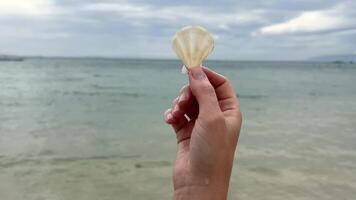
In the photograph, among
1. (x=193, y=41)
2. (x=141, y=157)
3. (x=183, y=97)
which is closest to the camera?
(x=193, y=41)

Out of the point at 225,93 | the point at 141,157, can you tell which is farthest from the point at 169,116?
the point at 141,157

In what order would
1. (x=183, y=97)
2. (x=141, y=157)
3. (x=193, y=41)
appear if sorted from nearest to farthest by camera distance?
(x=193, y=41)
(x=183, y=97)
(x=141, y=157)

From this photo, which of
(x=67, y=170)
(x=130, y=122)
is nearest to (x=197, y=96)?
(x=67, y=170)

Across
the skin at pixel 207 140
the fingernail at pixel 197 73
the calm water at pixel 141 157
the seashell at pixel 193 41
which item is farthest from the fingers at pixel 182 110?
the calm water at pixel 141 157

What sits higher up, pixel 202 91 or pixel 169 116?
pixel 202 91

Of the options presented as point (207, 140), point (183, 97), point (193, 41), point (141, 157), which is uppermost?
point (193, 41)

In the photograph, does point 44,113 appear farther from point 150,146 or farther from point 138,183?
point 138,183

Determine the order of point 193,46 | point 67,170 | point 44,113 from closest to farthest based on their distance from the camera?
1. point 193,46
2. point 67,170
3. point 44,113

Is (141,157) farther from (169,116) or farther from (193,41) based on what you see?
(193,41)
